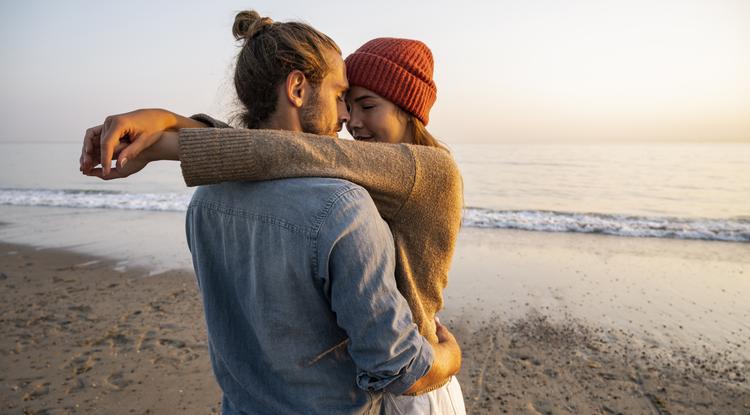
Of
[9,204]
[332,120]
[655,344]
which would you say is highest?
[332,120]

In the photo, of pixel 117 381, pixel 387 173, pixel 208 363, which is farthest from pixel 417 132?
pixel 117 381

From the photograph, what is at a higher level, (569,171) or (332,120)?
(332,120)

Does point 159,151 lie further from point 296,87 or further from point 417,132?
point 417,132

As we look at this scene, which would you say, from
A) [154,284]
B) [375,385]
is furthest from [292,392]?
[154,284]

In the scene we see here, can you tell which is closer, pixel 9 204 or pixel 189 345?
pixel 189 345

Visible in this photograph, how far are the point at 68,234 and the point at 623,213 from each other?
602 inches

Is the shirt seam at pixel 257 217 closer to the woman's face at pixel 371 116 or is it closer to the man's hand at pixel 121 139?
the man's hand at pixel 121 139

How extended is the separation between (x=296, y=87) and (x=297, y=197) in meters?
0.49

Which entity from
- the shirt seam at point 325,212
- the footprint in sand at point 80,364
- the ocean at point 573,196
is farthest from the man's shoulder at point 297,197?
the ocean at point 573,196

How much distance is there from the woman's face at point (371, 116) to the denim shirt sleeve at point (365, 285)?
1.08 m

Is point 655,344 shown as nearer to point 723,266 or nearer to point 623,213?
point 723,266

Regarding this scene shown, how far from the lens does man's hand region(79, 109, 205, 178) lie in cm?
106

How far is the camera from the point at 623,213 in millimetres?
14227

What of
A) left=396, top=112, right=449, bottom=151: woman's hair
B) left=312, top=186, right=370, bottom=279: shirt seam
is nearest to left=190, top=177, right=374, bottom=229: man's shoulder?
left=312, top=186, right=370, bottom=279: shirt seam
